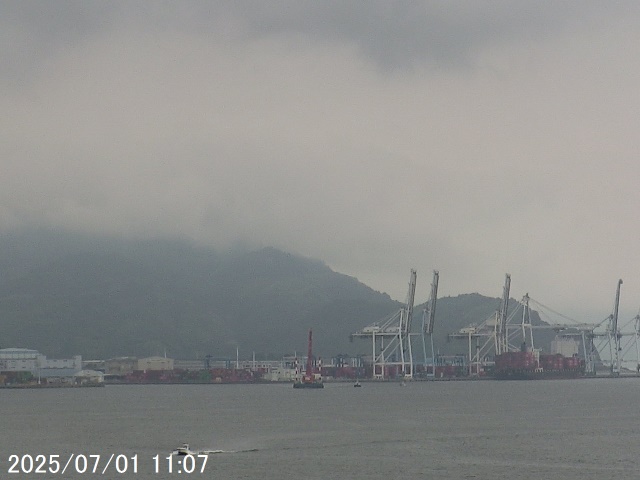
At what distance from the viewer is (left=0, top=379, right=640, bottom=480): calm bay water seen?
6575 centimetres

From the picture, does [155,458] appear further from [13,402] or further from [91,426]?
[13,402]

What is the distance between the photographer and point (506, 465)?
67688mm

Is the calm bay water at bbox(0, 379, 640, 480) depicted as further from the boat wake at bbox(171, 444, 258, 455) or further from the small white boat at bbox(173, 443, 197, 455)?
the small white boat at bbox(173, 443, 197, 455)

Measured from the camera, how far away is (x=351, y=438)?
85.1 metres

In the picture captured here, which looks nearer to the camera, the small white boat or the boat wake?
the small white boat

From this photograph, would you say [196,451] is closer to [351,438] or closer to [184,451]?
[184,451]

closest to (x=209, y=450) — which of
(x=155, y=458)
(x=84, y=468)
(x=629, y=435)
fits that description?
(x=155, y=458)

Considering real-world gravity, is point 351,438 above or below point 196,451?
above

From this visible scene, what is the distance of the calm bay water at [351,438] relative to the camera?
216 feet

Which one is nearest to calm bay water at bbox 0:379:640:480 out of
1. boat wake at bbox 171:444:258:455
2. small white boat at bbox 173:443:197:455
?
boat wake at bbox 171:444:258:455

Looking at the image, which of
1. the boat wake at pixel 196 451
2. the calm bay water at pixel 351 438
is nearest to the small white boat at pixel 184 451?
the boat wake at pixel 196 451

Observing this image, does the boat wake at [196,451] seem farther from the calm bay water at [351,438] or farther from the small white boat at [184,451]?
the calm bay water at [351,438]

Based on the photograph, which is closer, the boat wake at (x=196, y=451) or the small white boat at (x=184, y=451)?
the small white boat at (x=184, y=451)

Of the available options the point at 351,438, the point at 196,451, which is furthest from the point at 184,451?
the point at 351,438
